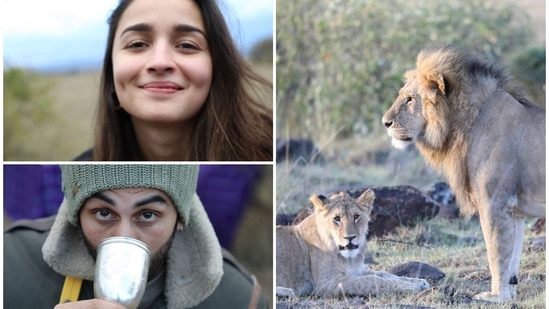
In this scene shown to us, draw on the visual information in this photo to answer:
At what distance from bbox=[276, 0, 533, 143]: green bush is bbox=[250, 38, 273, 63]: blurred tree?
→ 37 centimetres

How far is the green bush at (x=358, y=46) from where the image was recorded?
4746mm

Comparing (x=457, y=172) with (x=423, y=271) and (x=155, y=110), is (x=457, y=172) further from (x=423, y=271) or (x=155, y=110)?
(x=155, y=110)

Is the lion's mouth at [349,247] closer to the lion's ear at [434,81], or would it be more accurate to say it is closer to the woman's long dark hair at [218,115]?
the woman's long dark hair at [218,115]

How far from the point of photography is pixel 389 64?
16.1 ft

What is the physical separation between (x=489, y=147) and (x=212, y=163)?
1156mm

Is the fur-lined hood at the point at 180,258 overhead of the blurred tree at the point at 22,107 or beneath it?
beneath

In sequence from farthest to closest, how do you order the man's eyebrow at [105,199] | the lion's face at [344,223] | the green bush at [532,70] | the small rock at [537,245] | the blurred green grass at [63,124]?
the blurred green grass at [63,124], the green bush at [532,70], the small rock at [537,245], the lion's face at [344,223], the man's eyebrow at [105,199]

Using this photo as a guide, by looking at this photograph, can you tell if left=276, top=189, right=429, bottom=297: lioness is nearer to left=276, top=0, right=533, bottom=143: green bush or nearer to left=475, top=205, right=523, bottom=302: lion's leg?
left=475, top=205, right=523, bottom=302: lion's leg

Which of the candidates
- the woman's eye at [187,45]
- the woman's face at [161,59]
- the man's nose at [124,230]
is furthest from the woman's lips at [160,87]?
the man's nose at [124,230]

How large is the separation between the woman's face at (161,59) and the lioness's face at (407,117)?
2.61 feet

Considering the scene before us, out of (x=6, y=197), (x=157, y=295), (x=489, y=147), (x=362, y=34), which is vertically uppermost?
(x=362, y=34)

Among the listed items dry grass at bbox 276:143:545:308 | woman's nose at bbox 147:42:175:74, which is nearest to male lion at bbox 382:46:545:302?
dry grass at bbox 276:143:545:308

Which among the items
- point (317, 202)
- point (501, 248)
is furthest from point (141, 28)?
point (501, 248)

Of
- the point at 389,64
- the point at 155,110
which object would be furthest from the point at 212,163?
the point at 389,64
